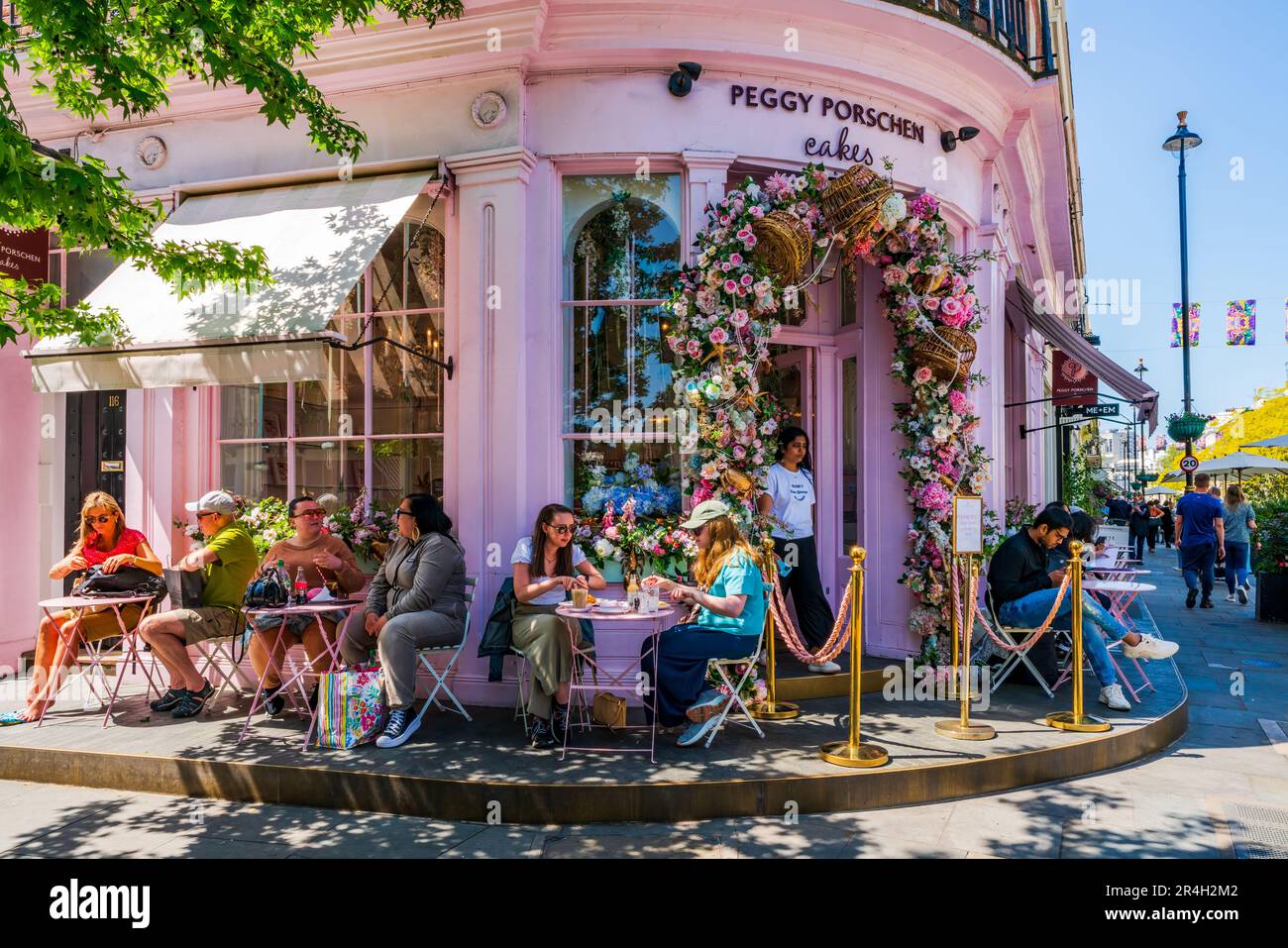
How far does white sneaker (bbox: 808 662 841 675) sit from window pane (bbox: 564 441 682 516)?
1.60 meters

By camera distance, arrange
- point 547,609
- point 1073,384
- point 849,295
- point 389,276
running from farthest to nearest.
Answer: point 1073,384 < point 849,295 < point 389,276 < point 547,609

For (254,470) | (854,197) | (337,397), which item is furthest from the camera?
(254,470)

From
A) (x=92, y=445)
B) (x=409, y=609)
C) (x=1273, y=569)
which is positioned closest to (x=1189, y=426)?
(x=1273, y=569)

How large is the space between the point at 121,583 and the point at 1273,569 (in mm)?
13031

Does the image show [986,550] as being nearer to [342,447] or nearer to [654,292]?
[654,292]

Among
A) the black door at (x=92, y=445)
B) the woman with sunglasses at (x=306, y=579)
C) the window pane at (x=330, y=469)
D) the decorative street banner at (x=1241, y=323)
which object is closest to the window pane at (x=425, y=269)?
the window pane at (x=330, y=469)

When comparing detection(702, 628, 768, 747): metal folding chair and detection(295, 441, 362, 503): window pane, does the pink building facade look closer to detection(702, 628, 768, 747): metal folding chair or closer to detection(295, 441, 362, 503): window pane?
detection(295, 441, 362, 503): window pane

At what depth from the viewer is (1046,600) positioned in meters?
6.08

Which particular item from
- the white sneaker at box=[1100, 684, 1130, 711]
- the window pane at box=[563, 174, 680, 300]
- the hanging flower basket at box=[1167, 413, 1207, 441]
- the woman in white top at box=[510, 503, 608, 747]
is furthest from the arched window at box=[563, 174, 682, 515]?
the hanging flower basket at box=[1167, 413, 1207, 441]

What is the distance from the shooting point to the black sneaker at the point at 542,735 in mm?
4980

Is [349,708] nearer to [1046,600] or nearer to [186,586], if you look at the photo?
[186,586]

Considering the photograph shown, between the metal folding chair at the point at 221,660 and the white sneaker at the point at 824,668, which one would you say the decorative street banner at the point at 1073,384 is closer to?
the white sneaker at the point at 824,668

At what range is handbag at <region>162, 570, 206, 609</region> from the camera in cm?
588
